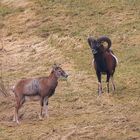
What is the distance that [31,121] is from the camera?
18.1 meters

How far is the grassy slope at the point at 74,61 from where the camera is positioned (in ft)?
56.2

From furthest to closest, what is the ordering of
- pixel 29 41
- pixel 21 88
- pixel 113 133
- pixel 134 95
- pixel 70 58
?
pixel 29 41 < pixel 70 58 < pixel 134 95 < pixel 21 88 < pixel 113 133

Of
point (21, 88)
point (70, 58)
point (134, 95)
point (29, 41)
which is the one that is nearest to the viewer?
point (21, 88)

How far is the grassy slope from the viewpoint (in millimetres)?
17125

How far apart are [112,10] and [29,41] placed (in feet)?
15.3

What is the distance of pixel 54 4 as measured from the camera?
32125 millimetres

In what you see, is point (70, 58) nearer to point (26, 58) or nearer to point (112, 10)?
point (26, 58)

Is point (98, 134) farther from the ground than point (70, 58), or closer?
closer

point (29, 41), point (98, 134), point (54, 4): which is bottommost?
point (98, 134)

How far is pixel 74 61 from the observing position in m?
24.8

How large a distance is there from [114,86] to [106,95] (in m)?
0.93

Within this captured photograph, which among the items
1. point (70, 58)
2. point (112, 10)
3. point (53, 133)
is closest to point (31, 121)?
point (53, 133)

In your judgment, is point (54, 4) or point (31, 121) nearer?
point (31, 121)

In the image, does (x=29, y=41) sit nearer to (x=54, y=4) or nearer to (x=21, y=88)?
(x=54, y=4)
